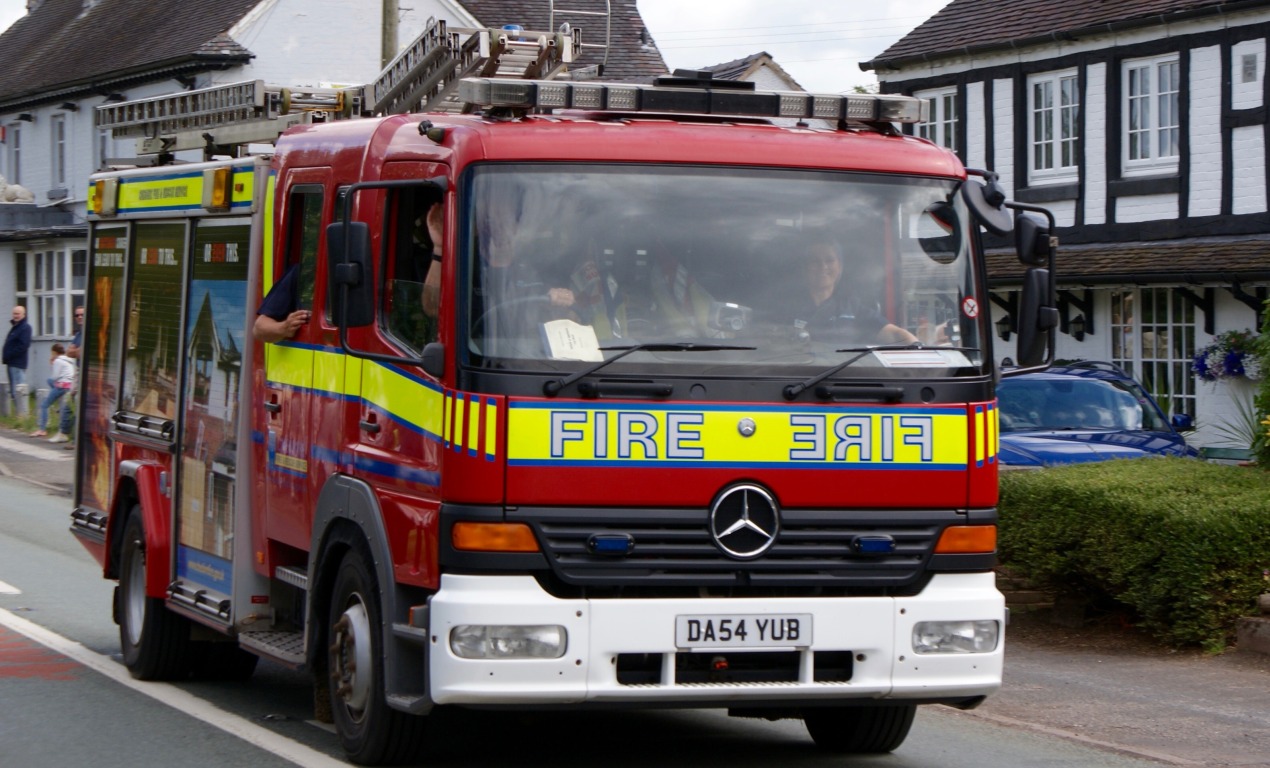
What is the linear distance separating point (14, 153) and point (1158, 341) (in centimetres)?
3054

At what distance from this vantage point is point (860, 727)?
8.54 metres

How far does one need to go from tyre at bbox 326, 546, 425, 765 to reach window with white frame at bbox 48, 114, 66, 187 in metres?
38.7

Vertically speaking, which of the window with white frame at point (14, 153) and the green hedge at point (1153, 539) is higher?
the window with white frame at point (14, 153)

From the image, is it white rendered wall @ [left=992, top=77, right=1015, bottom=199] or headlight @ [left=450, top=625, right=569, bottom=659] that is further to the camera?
white rendered wall @ [left=992, top=77, right=1015, bottom=199]

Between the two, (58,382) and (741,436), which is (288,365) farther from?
(58,382)

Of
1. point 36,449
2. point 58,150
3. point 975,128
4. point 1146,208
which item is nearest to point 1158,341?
point 1146,208

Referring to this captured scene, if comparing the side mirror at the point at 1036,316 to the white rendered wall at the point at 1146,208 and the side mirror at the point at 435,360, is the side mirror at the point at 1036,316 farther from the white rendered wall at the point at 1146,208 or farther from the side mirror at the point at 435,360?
the white rendered wall at the point at 1146,208

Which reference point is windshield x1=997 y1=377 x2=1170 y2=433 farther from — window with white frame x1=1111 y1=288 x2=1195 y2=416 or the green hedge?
window with white frame x1=1111 y1=288 x2=1195 y2=416

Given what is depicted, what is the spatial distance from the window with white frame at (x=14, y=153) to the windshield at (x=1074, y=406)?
1364 inches

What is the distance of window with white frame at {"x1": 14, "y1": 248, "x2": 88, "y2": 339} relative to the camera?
42.1m

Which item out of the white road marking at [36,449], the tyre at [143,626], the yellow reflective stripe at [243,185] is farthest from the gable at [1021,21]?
the yellow reflective stripe at [243,185]

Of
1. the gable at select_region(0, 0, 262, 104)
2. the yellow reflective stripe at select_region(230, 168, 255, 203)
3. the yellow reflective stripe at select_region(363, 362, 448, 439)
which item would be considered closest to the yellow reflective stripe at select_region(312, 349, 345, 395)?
the yellow reflective stripe at select_region(363, 362, 448, 439)

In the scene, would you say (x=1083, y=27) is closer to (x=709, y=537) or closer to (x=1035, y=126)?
(x=1035, y=126)

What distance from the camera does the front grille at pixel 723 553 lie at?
23.2 feet
